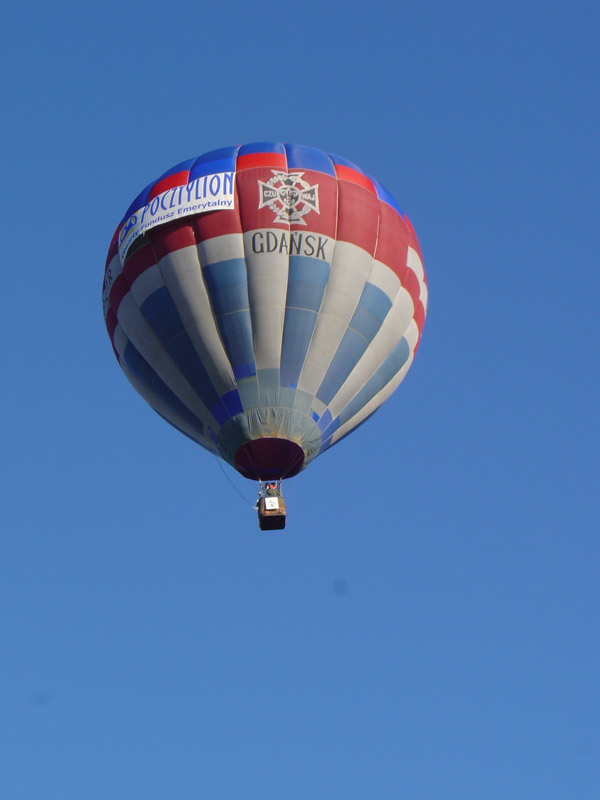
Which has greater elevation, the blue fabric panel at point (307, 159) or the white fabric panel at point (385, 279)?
the blue fabric panel at point (307, 159)

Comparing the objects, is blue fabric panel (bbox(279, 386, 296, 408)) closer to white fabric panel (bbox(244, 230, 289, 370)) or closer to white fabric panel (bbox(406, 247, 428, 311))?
white fabric panel (bbox(244, 230, 289, 370))

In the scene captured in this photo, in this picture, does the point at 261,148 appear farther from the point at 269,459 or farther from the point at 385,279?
the point at 269,459

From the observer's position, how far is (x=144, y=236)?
27.2m

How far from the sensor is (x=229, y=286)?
26.4 m

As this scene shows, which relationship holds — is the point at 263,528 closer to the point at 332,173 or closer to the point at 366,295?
the point at 366,295

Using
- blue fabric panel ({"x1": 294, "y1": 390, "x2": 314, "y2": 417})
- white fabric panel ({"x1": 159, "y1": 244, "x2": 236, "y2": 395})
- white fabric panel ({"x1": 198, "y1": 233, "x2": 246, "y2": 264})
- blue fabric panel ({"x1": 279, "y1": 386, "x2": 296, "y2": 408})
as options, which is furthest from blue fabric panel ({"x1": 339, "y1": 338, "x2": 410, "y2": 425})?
white fabric panel ({"x1": 198, "y1": 233, "x2": 246, "y2": 264})

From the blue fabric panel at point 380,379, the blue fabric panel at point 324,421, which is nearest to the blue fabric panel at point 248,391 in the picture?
the blue fabric panel at point 324,421

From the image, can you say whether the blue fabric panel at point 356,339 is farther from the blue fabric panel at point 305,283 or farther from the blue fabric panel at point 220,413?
the blue fabric panel at point 220,413

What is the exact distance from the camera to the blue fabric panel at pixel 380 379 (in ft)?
90.0

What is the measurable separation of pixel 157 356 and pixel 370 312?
355cm

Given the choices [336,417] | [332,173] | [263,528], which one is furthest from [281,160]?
[263,528]

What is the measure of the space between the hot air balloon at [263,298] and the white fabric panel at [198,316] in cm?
2

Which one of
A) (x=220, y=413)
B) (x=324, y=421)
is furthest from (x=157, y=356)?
(x=324, y=421)

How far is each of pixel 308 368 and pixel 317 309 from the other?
95 cm
